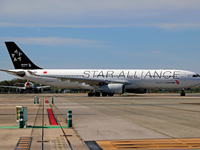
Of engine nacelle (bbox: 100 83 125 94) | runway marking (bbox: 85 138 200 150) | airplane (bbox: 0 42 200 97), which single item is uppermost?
airplane (bbox: 0 42 200 97)

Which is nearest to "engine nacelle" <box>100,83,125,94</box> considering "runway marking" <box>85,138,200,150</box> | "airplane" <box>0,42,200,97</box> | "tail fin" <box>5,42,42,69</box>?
"airplane" <box>0,42,200,97</box>

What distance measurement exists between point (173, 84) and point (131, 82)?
667cm

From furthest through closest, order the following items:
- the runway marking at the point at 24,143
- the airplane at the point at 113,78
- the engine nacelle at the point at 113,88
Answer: the airplane at the point at 113,78 < the engine nacelle at the point at 113,88 < the runway marking at the point at 24,143

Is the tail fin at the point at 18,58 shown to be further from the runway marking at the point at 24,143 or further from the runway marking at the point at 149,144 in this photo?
the runway marking at the point at 149,144

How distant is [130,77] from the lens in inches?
2156

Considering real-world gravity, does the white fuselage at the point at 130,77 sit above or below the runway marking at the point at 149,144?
above

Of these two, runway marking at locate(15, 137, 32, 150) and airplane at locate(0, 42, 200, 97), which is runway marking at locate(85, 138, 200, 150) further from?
airplane at locate(0, 42, 200, 97)

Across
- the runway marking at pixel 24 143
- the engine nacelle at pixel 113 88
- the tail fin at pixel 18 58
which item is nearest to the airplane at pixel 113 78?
the engine nacelle at pixel 113 88

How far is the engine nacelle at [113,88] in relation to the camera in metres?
51.6

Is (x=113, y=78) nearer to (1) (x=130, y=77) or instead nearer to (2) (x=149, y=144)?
(1) (x=130, y=77)

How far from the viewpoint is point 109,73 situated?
55.8m

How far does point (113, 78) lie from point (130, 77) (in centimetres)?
283

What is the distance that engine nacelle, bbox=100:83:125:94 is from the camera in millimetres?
51594

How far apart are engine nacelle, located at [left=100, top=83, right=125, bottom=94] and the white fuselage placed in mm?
3018
